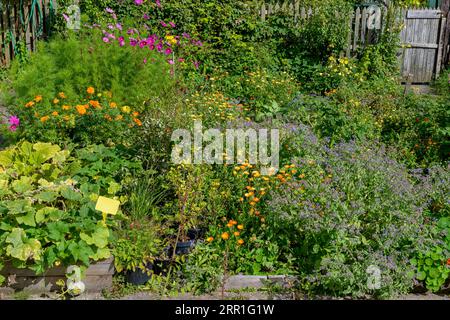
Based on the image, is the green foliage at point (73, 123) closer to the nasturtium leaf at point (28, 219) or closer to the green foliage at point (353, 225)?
the nasturtium leaf at point (28, 219)

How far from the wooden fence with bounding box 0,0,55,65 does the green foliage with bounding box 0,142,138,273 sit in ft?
18.6

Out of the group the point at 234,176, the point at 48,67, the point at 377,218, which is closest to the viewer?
the point at 377,218

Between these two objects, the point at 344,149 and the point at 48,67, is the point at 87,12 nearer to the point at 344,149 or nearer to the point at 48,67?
the point at 48,67

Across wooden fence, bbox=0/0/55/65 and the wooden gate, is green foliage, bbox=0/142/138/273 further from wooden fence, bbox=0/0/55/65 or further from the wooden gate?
the wooden gate

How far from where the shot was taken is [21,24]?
1016cm

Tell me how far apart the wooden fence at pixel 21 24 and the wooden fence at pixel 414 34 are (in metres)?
4.20

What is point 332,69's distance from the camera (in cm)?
962

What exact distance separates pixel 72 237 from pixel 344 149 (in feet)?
9.25

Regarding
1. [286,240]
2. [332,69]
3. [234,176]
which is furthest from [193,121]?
[332,69]

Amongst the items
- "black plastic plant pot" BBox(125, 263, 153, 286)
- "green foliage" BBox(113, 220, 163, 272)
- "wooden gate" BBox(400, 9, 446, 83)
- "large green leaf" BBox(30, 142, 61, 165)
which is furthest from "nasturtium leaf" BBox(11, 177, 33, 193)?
"wooden gate" BBox(400, 9, 446, 83)

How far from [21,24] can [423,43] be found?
8265mm

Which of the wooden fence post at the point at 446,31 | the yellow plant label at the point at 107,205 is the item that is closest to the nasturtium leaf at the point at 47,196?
the yellow plant label at the point at 107,205

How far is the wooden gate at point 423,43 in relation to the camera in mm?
12055
